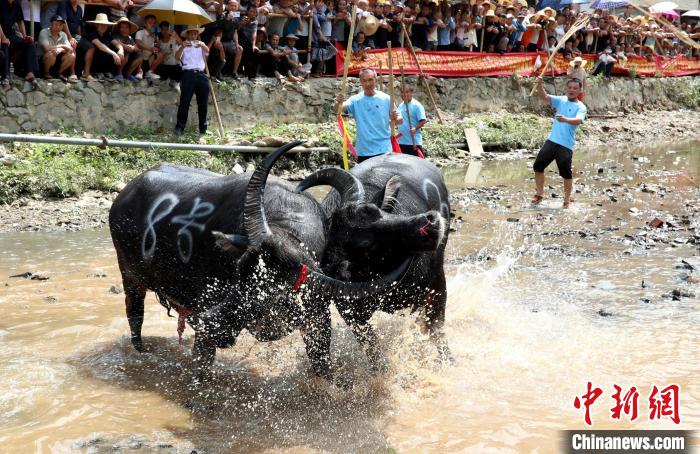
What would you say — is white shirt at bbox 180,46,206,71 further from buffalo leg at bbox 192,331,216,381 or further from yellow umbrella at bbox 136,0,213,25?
buffalo leg at bbox 192,331,216,381

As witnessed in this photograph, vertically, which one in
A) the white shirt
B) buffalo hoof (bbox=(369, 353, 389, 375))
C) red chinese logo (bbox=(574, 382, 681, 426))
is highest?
the white shirt

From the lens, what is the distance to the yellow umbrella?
1289 cm

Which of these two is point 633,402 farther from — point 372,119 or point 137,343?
point 372,119

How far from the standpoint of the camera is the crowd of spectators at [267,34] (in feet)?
42.3

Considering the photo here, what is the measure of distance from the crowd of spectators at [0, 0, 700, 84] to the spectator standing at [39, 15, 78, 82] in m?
0.02

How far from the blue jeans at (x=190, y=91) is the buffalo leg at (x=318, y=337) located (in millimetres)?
9969

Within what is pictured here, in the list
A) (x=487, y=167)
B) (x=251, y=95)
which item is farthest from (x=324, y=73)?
(x=487, y=167)

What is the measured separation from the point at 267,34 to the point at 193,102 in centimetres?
250

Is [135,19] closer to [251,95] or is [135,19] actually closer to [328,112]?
[251,95]

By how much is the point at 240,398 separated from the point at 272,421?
1.53 feet

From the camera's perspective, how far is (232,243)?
4516 millimetres

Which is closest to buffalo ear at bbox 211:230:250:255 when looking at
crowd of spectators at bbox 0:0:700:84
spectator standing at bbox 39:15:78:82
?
crowd of spectators at bbox 0:0:700:84

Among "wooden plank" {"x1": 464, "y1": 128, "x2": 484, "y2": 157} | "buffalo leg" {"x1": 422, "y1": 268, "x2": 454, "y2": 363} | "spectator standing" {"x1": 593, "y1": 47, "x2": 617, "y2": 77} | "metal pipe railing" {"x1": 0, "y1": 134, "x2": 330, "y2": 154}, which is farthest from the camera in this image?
"spectator standing" {"x1": 593, "y1": 47, "x2": 617, "y2": 77}

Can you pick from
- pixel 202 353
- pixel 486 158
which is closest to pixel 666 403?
pixel 202 353
